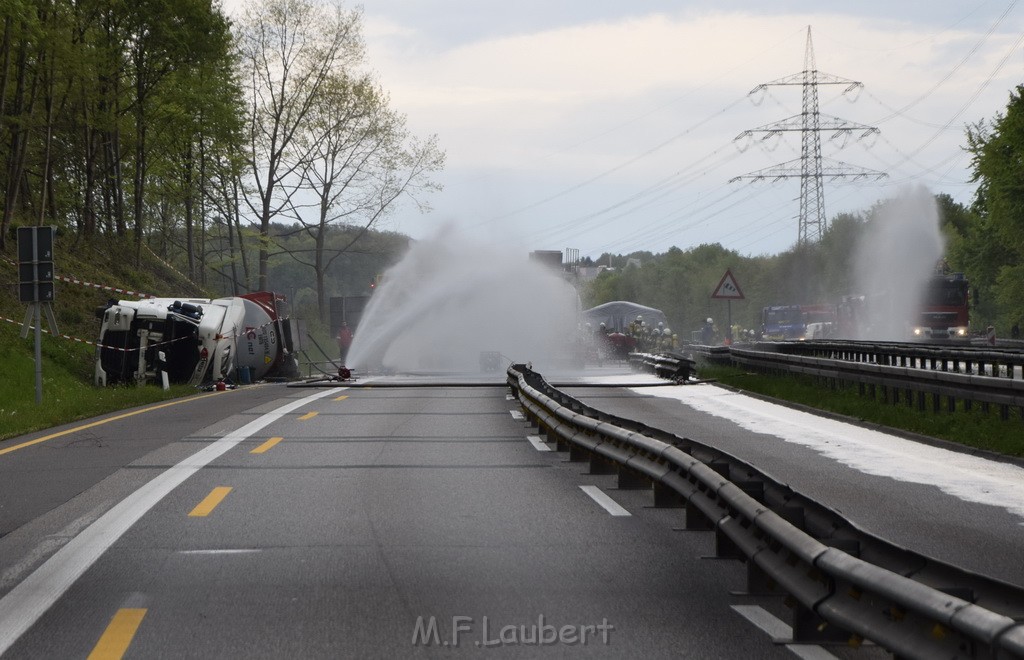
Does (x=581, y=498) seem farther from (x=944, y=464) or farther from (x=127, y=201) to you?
(x=127, y=201)

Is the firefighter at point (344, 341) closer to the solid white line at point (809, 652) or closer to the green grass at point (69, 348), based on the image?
the green grass at point (69, 348)

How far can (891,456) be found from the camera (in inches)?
538

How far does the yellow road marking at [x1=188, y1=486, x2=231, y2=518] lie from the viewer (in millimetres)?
9438

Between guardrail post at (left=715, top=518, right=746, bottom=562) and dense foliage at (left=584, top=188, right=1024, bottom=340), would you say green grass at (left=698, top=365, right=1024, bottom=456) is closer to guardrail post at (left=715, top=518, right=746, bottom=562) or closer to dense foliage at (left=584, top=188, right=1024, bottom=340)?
guardrail post at (left=715, top=518, right=746, bottom=562)

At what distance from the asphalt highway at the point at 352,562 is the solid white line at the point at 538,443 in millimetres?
322

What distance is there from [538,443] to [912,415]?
5439mm

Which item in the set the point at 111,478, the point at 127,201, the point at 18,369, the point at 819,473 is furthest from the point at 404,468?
the point at 127,201

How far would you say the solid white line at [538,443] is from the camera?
1448 centimetres

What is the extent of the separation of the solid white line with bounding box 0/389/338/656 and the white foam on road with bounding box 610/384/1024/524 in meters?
6.14

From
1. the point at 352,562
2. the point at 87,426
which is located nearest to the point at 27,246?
the point at 87,426

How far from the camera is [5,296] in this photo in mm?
33312

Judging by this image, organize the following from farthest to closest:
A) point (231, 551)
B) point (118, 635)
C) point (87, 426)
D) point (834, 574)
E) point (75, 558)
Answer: point (87, 426) → point (231, 551) → point (75, 558) → point (118, 635) → point (834, 574)

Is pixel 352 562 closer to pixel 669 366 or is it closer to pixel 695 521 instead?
pixel 695 521

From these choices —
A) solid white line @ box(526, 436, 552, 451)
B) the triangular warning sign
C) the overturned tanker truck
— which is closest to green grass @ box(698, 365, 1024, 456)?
solid white line @ box(526, 436, 552, 451)
